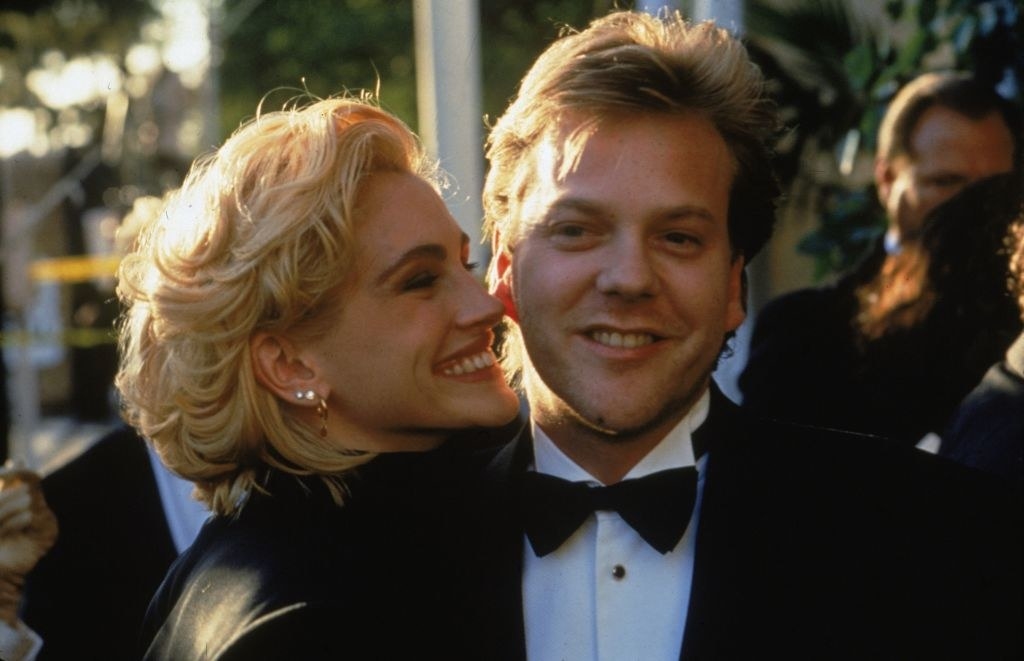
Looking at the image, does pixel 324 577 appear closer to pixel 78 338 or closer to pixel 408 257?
pixel 408 257

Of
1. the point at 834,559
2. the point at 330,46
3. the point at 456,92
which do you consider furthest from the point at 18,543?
the point at 330,46

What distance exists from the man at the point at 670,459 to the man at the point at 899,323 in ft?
3.19

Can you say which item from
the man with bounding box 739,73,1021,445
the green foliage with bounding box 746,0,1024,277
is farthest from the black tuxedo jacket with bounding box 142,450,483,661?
the green foliage with bounding box 746,0,1024,277

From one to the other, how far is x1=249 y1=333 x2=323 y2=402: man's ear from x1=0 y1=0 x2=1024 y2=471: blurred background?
0.65 m

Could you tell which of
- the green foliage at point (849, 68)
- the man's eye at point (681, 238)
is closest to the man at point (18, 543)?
the man's eye at point (681, 238)

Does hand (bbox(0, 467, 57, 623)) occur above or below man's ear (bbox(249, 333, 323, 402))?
below

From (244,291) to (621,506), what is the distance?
0.77 meters

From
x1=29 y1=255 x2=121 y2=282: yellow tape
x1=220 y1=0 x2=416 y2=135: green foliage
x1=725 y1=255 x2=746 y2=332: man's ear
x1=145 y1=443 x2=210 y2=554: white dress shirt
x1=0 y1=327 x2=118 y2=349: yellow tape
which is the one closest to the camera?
x1=725 y1=255 x2=746 y2=332: man's ear

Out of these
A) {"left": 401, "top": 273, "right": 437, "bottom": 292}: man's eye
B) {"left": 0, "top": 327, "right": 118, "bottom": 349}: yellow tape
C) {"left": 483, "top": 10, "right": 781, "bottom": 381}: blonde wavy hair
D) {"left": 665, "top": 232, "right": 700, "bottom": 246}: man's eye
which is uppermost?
{"left": 483, "top": 10, "right": 781, "bottom": 381}: blonde wavy hair

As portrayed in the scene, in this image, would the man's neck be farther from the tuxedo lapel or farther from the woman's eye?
the woman's eye

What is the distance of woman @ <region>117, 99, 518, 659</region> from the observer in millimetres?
2403

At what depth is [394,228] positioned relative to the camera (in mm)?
2543

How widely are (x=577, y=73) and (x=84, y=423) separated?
488 inches

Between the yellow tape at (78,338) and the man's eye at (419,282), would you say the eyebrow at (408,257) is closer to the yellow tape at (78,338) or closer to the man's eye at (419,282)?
the man's eye at (419,282)
